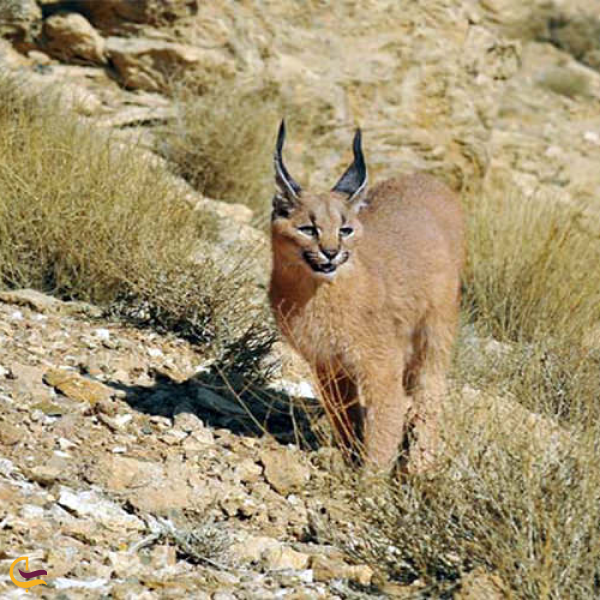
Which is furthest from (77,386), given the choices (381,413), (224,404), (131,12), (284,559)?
(131,12)

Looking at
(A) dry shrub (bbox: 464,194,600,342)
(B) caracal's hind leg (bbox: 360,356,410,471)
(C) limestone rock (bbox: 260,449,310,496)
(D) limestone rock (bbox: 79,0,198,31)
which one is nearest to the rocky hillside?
(D) limestone rock (bbox: 79,0,198,31)

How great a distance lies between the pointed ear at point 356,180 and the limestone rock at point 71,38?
452 centimetres

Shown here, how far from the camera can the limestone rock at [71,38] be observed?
9328mm

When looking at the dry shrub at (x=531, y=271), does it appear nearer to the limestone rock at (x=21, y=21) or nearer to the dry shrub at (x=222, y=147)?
the dry shrub at (x=222, y=147)

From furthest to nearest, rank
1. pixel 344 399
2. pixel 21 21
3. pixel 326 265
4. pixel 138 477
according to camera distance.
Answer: pixel 21 21 < pixel 344 399 < pixel 326 265 < pixel 138 477

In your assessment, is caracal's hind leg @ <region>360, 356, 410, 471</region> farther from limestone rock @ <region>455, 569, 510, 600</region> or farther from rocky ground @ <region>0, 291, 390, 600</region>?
limestone rock @ <region>455, 569, 510, 600</region>

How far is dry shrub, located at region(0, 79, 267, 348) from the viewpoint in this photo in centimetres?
621

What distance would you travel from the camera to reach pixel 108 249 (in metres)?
6.41

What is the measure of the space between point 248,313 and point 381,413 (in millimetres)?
1306

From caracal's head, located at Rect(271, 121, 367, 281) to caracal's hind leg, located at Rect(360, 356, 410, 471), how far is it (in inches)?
19.8

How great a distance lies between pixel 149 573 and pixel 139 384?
1.70 meters

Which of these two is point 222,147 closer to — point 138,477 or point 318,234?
point 318,234

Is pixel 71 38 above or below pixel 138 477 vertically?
above
